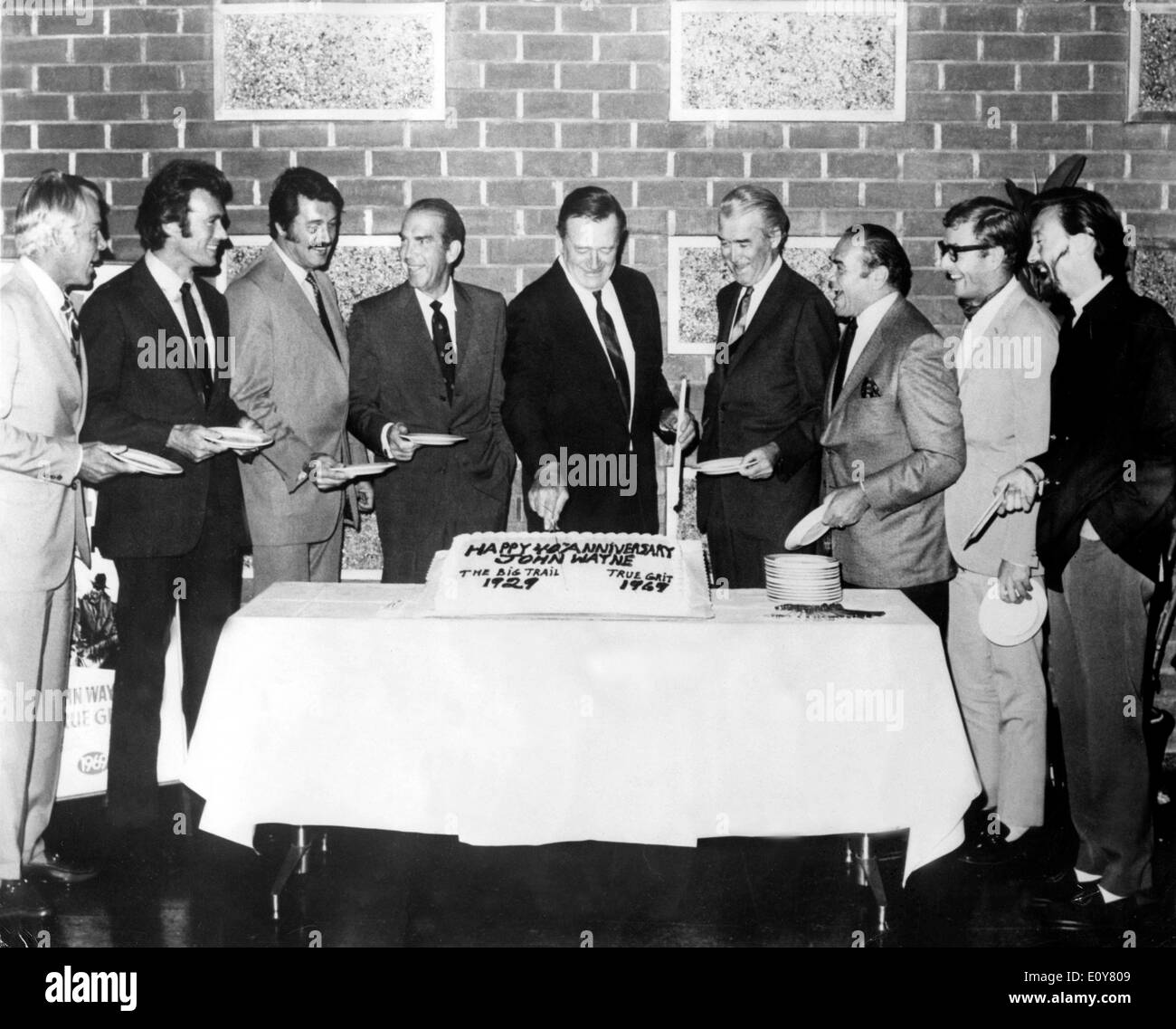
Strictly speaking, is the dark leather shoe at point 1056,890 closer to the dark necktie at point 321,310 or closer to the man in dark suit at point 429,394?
the man in dark suit at point 429,394

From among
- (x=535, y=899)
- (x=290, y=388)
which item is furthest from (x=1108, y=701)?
(x=290, y=388)

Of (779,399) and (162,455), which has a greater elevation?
(779,399)

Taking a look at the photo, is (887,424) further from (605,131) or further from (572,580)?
(605,131)

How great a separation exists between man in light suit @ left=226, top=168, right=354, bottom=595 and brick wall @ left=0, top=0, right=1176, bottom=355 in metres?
0.59

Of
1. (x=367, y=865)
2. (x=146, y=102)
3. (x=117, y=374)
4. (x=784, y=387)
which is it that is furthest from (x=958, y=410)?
(x=146, y=102)

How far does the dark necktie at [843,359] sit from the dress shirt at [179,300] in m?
2.07

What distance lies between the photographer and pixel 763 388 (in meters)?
4.21

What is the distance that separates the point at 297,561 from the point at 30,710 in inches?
38.6

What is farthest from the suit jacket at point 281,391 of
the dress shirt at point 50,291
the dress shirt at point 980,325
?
the dress shirt at point 980,325

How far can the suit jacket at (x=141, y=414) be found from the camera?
3.84 metres

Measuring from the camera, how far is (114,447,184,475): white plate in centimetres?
346

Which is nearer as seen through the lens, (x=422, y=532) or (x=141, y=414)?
(x=141, y=414)

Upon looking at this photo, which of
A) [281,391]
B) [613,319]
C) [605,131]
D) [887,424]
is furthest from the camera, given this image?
[605,131]

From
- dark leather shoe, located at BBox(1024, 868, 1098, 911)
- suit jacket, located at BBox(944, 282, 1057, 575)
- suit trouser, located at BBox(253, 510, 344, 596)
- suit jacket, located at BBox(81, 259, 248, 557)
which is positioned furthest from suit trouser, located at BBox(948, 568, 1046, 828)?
suit jacket, located at BBox(81, 259, 248, 557)
